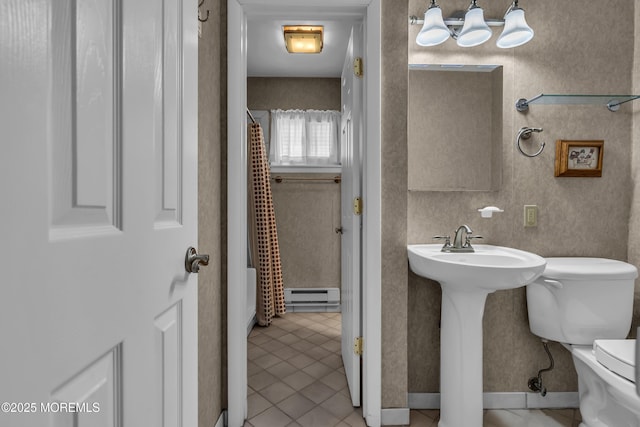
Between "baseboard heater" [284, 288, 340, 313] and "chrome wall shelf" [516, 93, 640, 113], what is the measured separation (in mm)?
2365

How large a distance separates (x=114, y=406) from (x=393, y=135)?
1489mm

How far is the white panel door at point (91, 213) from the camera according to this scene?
1.21 ft

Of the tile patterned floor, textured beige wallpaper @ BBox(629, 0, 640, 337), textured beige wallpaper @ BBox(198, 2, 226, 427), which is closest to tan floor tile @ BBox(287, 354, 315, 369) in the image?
the tile patterned floor

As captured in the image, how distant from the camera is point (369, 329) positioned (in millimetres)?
1641

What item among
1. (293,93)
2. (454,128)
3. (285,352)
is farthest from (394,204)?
(293,93)

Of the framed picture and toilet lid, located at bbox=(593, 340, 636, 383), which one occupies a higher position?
the framed picture

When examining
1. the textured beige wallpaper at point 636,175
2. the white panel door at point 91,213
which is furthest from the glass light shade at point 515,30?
the white panel door at point 91,213

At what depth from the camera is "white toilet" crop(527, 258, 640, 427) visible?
1470 mm

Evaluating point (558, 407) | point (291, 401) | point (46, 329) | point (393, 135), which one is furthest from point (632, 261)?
point (46, 329)

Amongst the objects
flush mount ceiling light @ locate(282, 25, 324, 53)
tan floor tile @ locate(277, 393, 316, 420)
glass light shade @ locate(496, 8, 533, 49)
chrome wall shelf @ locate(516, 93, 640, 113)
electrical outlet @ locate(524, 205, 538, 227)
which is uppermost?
flush mount ceiling light @ locate(282, 25, 324, 53)

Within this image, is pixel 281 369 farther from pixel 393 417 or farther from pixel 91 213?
pixel 91 213

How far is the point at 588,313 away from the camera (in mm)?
1551

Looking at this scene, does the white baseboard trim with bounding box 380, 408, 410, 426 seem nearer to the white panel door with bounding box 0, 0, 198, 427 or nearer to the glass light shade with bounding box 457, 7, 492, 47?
the white panel door with bounding box 0, 0, 198, 427

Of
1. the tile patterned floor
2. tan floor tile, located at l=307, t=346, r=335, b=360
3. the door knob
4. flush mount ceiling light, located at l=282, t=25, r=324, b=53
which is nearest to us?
the door knob
